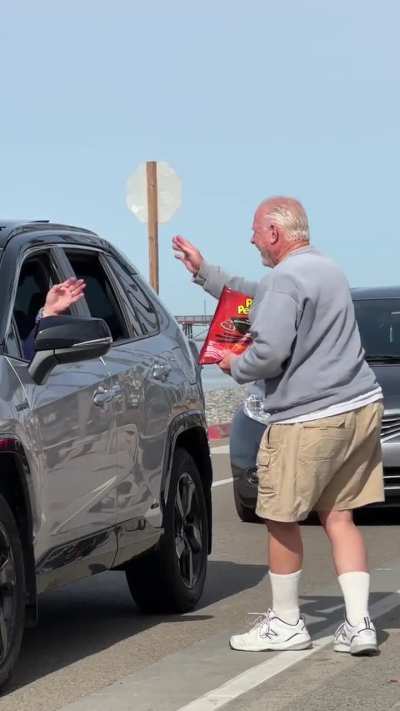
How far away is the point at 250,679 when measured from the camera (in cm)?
649

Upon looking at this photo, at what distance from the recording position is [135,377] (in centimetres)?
768

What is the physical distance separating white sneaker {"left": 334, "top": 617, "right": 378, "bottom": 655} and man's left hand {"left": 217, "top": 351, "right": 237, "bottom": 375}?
110cm

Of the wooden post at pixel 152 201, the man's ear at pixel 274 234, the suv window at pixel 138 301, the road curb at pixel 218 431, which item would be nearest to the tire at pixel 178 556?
the suv window at pixel 138 301

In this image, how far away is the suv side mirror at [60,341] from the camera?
6.58 metres

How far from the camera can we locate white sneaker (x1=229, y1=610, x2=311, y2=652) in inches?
278

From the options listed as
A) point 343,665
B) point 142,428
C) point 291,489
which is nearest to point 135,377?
point 142,428

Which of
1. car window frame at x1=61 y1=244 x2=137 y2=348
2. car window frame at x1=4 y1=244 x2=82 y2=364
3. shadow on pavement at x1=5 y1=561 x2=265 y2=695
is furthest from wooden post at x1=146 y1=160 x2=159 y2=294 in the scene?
car window frame at x1=4 y1=244 x2=82 y2=364

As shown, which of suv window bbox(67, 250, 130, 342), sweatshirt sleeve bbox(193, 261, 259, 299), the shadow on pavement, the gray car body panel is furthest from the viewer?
suv window bbox(67, 250, 130, 342)

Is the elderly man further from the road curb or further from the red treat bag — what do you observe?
the road curb

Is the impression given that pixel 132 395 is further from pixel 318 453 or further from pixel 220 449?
pixel 220 449

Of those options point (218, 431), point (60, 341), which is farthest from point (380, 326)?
point (218, 431)

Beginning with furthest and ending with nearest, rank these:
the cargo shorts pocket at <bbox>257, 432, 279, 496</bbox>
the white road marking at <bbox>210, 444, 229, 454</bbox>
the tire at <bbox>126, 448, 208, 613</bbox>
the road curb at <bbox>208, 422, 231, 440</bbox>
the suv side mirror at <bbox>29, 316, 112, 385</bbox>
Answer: the road curb at <bbox>208, 422, 231, 440</bbox> → the white road marking at <bbox>210, 444, 229, 454</bbox> → the tire at <bbox>126, 448, 208, 613</bbox> → the cargo shorts pocket at <bbox>257, 432, 279, 496</bbox> → the suv side mirror at <bbox>29, 316, 112, 385</bbox>

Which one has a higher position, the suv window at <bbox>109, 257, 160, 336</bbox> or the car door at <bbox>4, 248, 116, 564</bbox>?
the suv window at <bbox>109, 257, 160, 336</bbox>

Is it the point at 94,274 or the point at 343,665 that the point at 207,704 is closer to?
the point at 343,665
